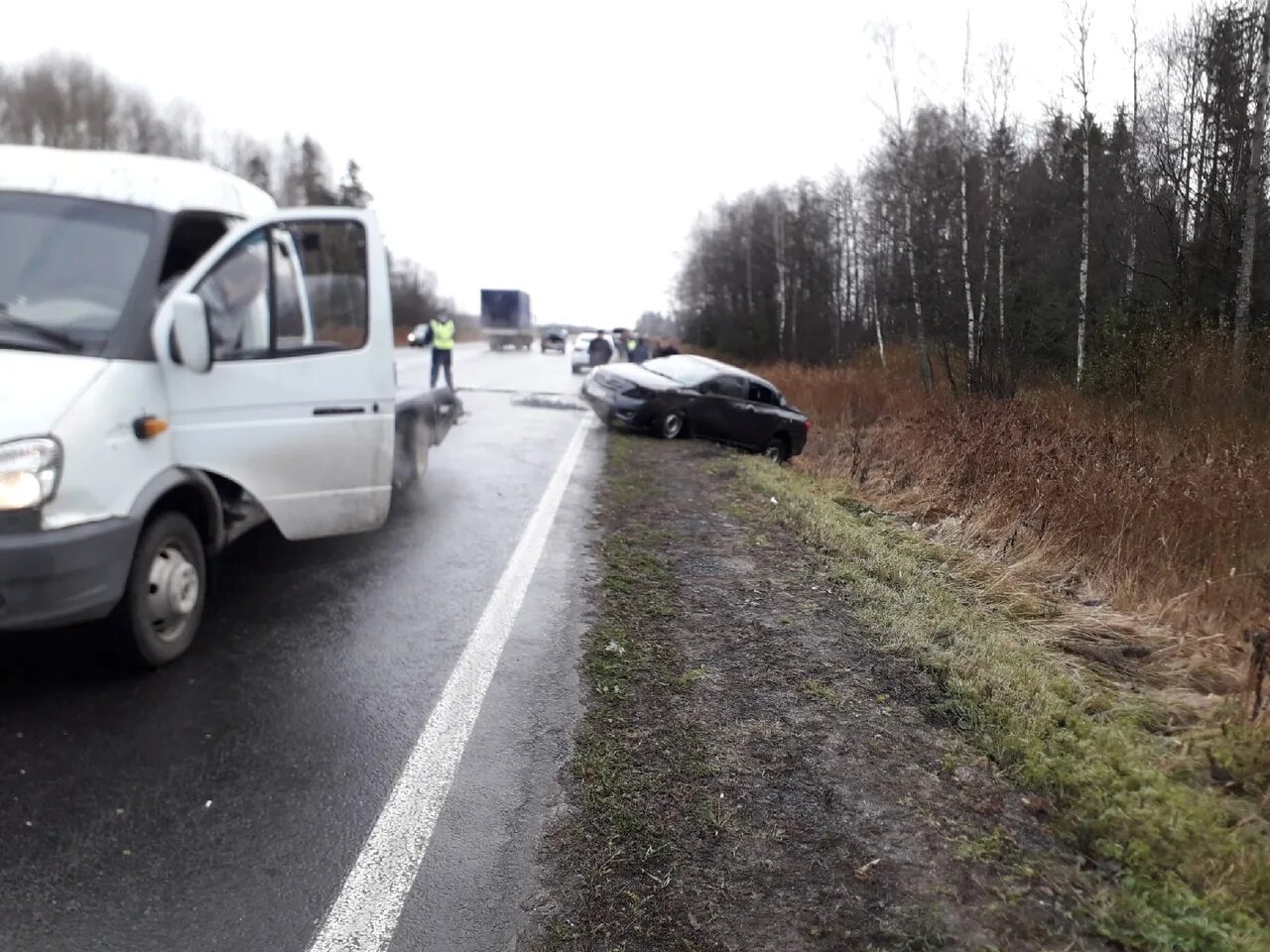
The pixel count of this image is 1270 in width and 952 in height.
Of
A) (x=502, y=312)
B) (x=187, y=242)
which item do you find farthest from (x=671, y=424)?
(x=502, y=312)

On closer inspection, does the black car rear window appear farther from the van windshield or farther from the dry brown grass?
the van windshield

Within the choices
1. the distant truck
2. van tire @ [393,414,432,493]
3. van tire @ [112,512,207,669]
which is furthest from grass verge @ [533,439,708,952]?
the distant truck

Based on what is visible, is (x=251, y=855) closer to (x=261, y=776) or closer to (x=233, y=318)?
(x=261, y=776)

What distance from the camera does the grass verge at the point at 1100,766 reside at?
255cm

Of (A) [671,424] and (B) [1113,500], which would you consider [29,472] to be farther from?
(A) [671,424]

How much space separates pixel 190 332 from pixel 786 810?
338 cm

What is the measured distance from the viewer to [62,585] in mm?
3480

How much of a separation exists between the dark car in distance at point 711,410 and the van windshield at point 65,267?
979 cm

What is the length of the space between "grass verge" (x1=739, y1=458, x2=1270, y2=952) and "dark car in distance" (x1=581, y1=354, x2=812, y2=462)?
26.3 ft

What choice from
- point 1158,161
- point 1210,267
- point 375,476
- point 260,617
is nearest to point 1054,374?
point 1210,267

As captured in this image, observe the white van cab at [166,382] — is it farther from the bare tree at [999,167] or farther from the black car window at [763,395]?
the bare tree at [999,167]

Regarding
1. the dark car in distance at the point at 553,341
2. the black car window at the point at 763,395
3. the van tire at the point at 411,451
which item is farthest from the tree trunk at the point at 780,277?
the van tire at the point at 411,451

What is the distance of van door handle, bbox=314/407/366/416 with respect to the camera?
5.12 meters

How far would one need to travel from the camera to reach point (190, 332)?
408 cm
